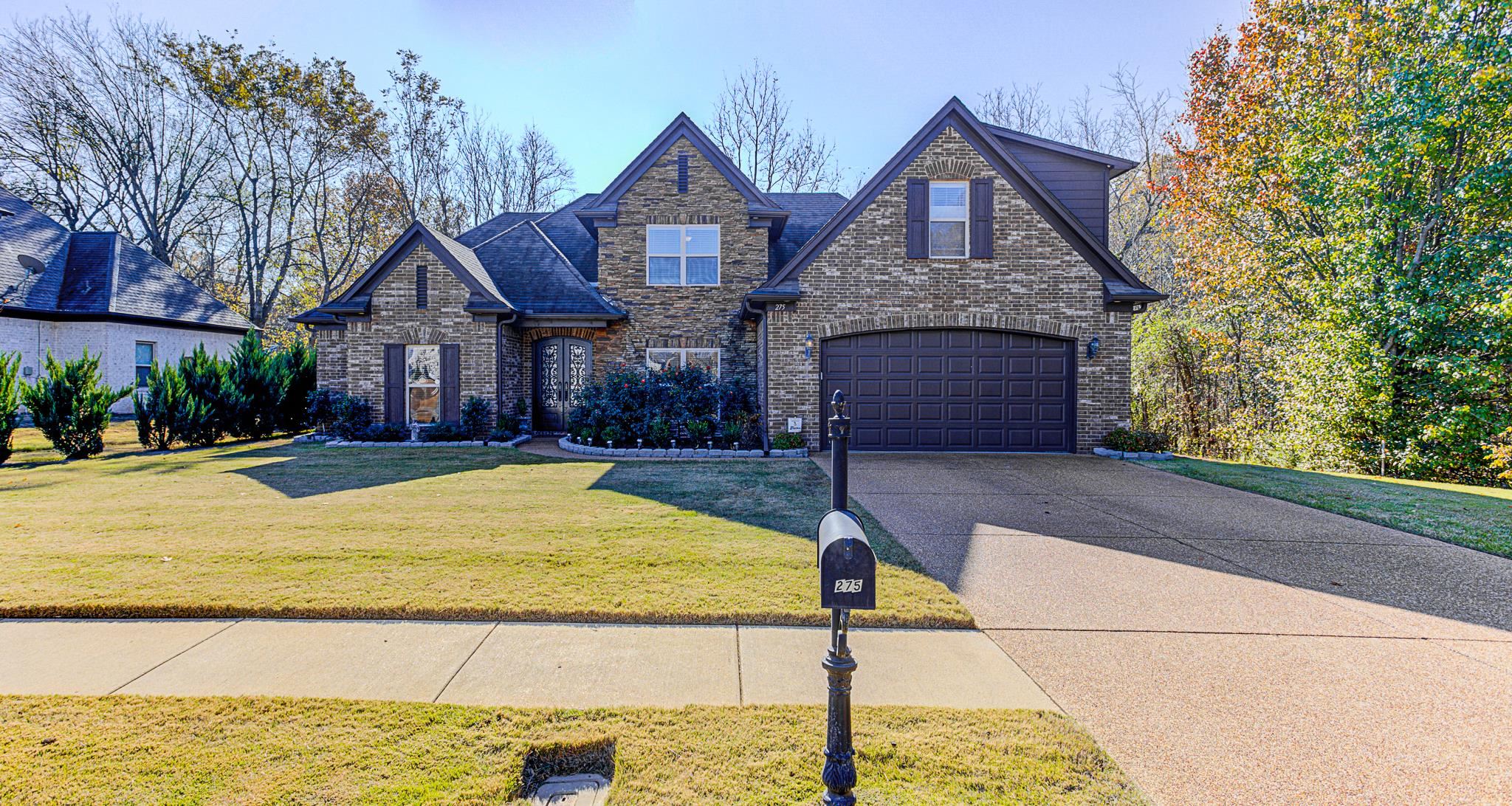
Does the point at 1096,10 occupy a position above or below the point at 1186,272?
above

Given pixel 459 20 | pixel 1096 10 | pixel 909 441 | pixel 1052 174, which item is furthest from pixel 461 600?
pixel 1052 174

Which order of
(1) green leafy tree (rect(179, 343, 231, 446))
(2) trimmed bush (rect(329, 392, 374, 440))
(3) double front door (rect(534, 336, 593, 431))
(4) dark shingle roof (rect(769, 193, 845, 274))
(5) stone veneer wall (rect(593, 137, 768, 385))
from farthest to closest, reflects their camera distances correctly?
(4) dark shingle roof (rect(769, 193, 845, 274)) < (3) double front door (rect(534, 336, 593, 431)) < (5) stone veneer wall (rect(593, 137, 768, 385)) < (2) trimmed bush (rect(329, 392, 374, 440)) < (1) green leafy tree (rect(179, 343, 231, 446))

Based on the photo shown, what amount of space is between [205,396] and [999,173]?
56.7 feet

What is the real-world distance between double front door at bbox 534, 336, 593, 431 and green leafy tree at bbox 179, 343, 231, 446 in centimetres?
657

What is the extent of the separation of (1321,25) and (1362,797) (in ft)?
55.7

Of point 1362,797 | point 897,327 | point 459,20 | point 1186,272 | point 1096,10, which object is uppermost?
point 1096,10

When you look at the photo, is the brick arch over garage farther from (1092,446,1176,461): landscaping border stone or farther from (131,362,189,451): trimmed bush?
(131,362,189,451): trimmed bush

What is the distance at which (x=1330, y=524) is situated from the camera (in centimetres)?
667

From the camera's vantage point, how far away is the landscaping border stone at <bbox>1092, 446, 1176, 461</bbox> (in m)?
11.8

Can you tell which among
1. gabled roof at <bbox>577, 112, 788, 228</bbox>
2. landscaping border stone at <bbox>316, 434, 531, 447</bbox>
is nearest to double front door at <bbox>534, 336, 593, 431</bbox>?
landscaping border stone at <bbox>316, 434, 531, 447</bbox>

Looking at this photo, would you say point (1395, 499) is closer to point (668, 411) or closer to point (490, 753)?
point (490, 753)

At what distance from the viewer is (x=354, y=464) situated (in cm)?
1081

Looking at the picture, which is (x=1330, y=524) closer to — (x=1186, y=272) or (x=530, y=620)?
(x=530, y=620)

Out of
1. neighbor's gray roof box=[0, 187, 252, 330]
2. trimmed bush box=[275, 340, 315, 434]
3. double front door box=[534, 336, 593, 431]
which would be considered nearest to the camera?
double front door box=[534, 336, 593, 431]
